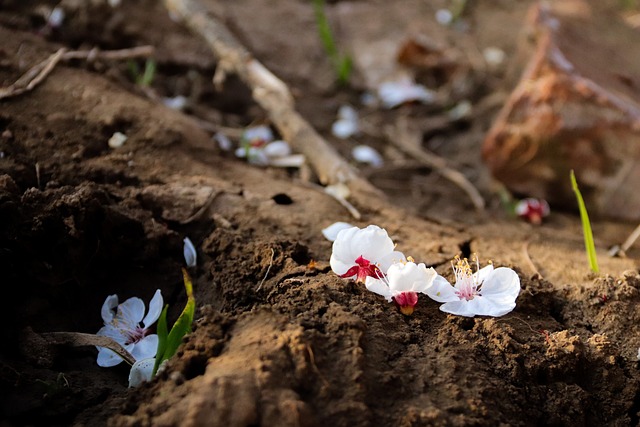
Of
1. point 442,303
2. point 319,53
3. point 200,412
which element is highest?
point 200,412

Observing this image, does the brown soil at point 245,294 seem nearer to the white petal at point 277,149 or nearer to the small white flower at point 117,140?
the small white flower at point 117,140

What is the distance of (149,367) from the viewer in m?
1.60

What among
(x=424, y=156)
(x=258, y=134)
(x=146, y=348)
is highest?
(x=146, y=348)

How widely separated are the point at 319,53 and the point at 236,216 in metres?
2.18

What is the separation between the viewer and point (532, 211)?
9.39 ft

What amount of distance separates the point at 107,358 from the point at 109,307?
0.19 metres

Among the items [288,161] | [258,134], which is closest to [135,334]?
[288,161]

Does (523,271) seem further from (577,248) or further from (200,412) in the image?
(200,412)

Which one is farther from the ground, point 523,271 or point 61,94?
point 61,94

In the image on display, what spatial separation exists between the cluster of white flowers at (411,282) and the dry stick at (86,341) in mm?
565

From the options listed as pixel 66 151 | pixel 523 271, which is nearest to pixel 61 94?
pixel 66 151

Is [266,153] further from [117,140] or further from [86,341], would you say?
[86,341]

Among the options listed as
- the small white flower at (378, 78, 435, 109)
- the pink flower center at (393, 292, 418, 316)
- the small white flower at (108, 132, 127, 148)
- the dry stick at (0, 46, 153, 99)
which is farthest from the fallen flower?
the dry stick at (0, 46, 153, 99)

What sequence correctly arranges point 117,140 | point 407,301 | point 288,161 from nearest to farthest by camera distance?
point 407,301 < point 117,140 < point 288,161
